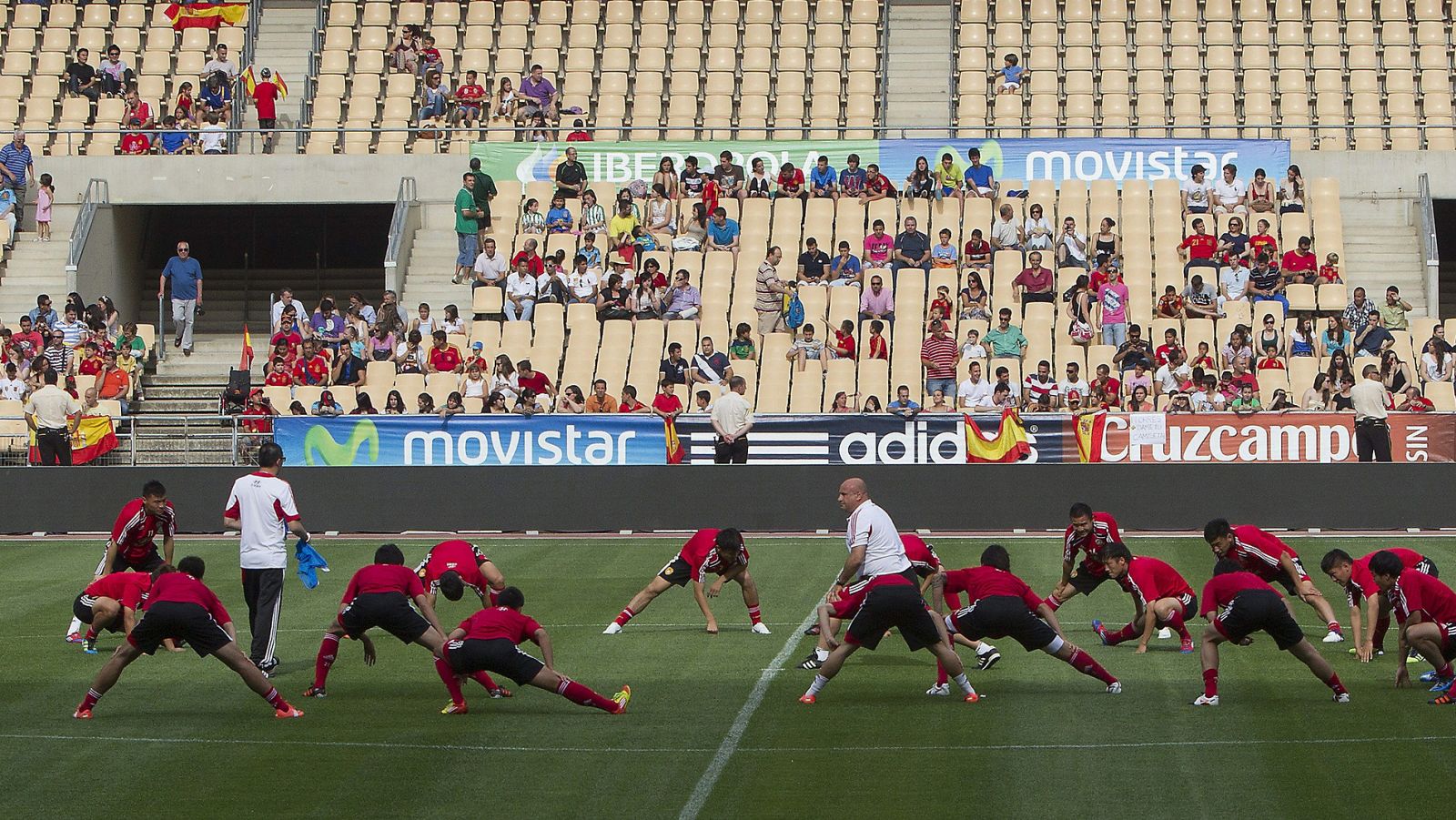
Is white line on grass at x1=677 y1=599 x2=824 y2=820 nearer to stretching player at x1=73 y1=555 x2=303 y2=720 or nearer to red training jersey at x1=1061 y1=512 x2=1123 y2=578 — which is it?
red training jersey at x1=1061 y1=512 x2=1123 y2=578

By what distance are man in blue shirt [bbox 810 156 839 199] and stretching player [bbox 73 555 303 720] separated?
24010mm

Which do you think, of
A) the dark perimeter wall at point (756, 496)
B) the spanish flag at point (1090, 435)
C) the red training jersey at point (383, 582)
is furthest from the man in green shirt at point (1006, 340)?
the red training jersey at point (383, 582)

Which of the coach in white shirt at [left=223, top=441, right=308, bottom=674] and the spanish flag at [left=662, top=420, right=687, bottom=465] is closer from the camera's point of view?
the coach in white shirt at [left=223, top=441, right=308, bottom=674]

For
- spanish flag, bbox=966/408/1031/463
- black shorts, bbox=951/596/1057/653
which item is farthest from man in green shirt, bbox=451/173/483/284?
black shorts, bbox=951/596/1057/653

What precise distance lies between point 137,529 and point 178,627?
4.64 m

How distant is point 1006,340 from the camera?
31.3 metres

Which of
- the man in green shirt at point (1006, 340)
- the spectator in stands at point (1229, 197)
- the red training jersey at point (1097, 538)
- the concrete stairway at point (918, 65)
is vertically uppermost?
the concrete stairway at point (918, 65)

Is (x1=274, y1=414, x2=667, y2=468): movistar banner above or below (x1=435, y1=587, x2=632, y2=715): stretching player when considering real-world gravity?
above

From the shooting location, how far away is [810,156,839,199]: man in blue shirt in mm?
36125

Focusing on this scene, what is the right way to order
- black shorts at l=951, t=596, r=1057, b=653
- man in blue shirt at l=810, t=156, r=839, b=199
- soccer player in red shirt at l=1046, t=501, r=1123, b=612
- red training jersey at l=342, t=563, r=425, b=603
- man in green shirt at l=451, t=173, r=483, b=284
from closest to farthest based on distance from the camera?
black shorts at l=951, t=596, r=1057, b=653 < red training jersey at l=342, t=563, r=425, b=603 < soccer player in red shirt at l=1046, t=501, r=1123, b=612 < man in green shirt at l=451, t=173, r=483, b=284 < man in blue shirt at l=810, t=156, r=839, b=199

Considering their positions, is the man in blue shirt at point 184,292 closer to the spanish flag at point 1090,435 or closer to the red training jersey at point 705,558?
the spanish flag at point 1090,435

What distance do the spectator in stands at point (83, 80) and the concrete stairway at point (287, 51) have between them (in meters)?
3.21

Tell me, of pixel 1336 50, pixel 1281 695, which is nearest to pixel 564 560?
pixel 1281 695

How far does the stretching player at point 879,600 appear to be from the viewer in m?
13.3
